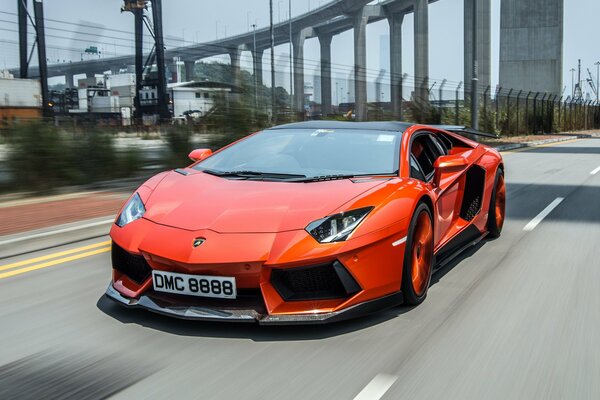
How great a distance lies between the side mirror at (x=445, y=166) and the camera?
5254 mm

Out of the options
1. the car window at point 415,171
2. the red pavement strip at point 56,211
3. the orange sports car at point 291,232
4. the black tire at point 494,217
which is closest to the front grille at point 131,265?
the orange sports car at point 291,232

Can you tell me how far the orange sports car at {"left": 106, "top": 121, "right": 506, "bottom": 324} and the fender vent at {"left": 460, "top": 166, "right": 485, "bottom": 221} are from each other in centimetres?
63

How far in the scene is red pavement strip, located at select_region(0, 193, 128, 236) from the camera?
25.0 feet

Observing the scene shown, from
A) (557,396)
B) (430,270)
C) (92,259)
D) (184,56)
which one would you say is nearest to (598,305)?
(430,270)

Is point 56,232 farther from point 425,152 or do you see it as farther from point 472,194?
point 472,194

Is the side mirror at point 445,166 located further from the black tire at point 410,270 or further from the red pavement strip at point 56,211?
the red pavement strip at point 56,211

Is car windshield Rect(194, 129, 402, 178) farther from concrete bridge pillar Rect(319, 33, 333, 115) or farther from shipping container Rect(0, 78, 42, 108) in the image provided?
concrete bridge pillar Rect(319, 33, 333, 115)

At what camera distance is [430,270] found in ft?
15.8

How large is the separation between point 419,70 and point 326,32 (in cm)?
2900

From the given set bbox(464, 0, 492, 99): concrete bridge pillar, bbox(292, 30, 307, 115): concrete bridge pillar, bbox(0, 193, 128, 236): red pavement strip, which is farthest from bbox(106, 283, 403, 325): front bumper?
bbox(464, 0, 492, 99): concrete bridge pillar

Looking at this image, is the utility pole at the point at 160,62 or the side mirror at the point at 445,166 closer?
the side mirror at the point at 445,166

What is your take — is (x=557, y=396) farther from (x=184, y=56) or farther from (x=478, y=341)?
(x=184, y=56)

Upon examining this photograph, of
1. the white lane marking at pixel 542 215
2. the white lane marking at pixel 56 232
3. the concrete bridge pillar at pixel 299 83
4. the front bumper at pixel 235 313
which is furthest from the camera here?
the concrete bridge pillar at pixel 299 83

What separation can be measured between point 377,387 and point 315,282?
802mm
